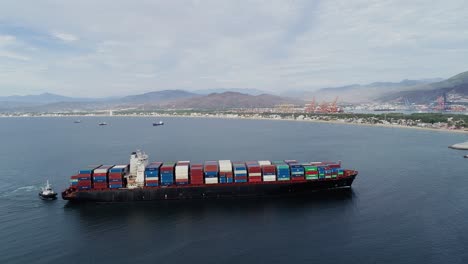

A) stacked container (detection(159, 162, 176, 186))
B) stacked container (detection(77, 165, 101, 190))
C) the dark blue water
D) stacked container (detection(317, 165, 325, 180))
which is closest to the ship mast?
stacked container (detection(159, 162, 176, 186))

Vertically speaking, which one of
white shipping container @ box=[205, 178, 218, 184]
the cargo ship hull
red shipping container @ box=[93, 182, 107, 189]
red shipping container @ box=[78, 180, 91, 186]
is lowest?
the cargo ship hull

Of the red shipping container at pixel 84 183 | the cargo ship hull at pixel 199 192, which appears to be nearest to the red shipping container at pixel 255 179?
the cargo ship hull at pixel 199 192

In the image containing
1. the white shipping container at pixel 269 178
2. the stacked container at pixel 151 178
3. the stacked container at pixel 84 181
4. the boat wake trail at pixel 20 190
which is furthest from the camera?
the boat wake trail at pixel 20 190

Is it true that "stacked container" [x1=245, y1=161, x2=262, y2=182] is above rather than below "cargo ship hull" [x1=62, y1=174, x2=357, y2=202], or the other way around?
above

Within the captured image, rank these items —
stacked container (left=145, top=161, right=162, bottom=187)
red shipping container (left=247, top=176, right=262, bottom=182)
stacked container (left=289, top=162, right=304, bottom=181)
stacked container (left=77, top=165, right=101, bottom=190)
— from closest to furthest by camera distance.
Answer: stacked container (left=77, top=165, right=101, bottom=190) < stacked container (left=145, top=161, right=162, bottom=187) < red shipping container (left=247, top=176, right=262, bottom=182) < stacked container (left=289, top=162, right=304, bottom=181)

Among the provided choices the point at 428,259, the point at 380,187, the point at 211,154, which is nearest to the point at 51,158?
the point at 211,154

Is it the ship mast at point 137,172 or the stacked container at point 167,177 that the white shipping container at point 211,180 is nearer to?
the stacked container at point 167,177

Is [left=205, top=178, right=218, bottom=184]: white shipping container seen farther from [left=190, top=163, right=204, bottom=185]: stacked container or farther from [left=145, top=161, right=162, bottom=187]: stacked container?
[left=145, top=161, right=162, bottom=187]: stacked container

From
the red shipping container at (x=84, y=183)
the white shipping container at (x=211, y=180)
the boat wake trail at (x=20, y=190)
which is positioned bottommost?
the boat wake trail at (x=20, y=190)

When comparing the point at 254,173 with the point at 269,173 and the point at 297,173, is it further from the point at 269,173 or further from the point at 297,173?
the point at 297,173
